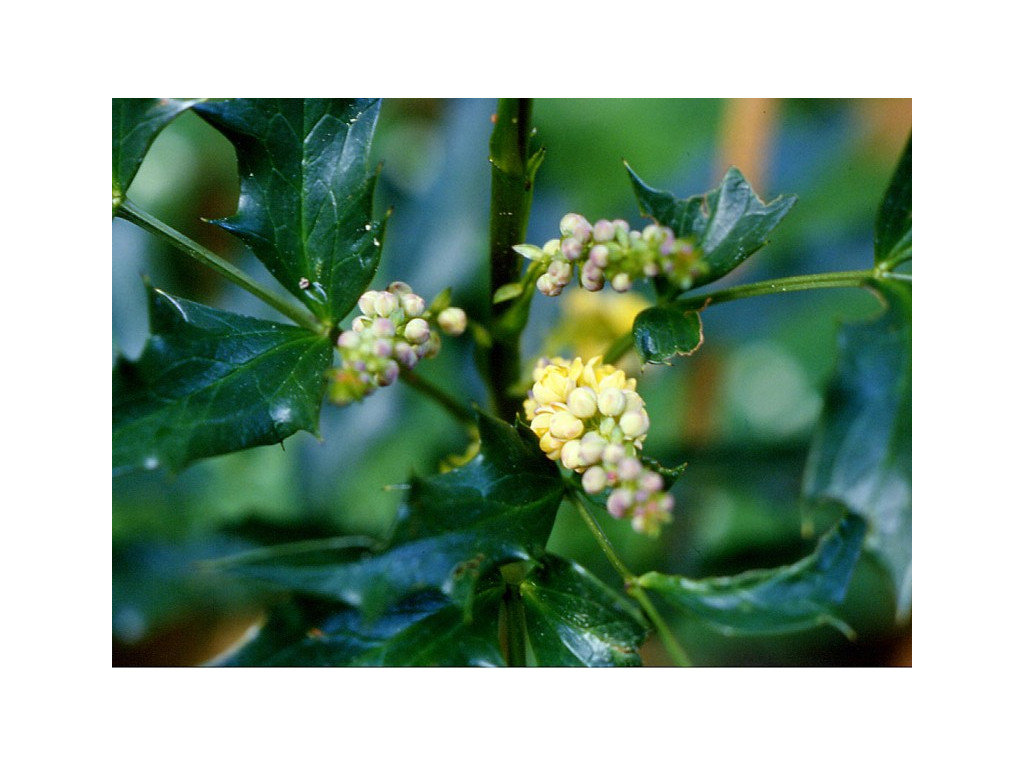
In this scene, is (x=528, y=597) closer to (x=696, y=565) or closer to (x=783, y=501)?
(x=696, y=565)

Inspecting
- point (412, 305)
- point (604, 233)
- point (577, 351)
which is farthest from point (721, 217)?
point (577, 351)

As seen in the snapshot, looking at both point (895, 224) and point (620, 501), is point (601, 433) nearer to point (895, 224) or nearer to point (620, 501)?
point (620, 501)

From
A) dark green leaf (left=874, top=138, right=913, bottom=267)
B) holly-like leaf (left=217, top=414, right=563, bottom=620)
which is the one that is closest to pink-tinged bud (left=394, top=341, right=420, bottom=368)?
holly-like leaf (left=217, top=414, right=563, bottom=620)

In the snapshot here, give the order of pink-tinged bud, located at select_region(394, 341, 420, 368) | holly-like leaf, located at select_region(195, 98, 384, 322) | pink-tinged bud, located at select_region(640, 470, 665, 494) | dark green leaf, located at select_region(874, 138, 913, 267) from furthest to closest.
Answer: dark green leaf, located at select_region(874, 138, 913, 267) → holly-like leaf, located at select_region(195, 98, 384, 322) → pink-tinged bud, located at select_region(394, 341, 420, 368) → pink-tinged bud, located at select_region(640, 470, 665, 494)

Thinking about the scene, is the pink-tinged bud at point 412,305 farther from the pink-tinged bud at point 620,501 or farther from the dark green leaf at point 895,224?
the dark green leaf at point 895,224

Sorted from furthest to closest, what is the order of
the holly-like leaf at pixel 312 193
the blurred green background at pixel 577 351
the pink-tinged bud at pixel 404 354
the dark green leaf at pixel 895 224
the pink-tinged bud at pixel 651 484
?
the blurred green background at pixel 577 351, the dark green leaf at pixel 895 224, the holly-like leaf at pixel 312 193, the pink-tinged bud at pixel 404 354, the pink-tinged bud at pixel 651 484

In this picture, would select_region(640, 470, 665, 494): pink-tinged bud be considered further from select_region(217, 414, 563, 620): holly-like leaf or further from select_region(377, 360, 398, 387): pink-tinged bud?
select_region(377, 360, 398, 387): pink-tinged bud

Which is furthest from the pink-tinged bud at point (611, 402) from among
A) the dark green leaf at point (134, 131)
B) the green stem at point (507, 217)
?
the dark green leaf at point (134, 131)

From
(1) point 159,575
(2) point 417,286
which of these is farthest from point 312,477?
(2) point 417,286
